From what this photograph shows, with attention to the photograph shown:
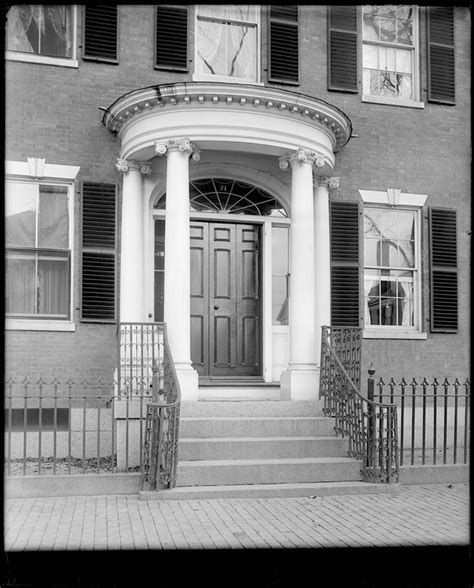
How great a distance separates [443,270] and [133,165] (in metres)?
5.39

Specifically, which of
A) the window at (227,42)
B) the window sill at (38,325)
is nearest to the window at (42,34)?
the window at (227,42)

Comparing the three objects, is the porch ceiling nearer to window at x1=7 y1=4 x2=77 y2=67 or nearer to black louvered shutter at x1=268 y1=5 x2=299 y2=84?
window at x1=7 y1=4 x2=77 y2=67

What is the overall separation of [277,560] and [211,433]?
3056 mm

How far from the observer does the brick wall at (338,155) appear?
10.3m

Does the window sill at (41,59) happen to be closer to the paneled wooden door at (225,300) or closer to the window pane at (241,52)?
the window pane at (241,52)

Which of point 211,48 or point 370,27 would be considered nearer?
point 211,48

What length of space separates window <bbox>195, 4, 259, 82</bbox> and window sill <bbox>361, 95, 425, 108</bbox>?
1.93 m

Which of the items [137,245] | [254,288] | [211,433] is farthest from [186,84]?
[211,433]

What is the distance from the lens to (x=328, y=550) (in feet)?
19.8

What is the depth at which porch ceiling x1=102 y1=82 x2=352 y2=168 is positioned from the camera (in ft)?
30.9

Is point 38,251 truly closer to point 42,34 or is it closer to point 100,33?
point 42,34

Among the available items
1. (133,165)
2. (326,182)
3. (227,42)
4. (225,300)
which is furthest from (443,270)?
(133,165)

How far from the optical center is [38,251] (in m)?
10.4

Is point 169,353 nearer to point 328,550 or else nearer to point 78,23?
point 328,550
